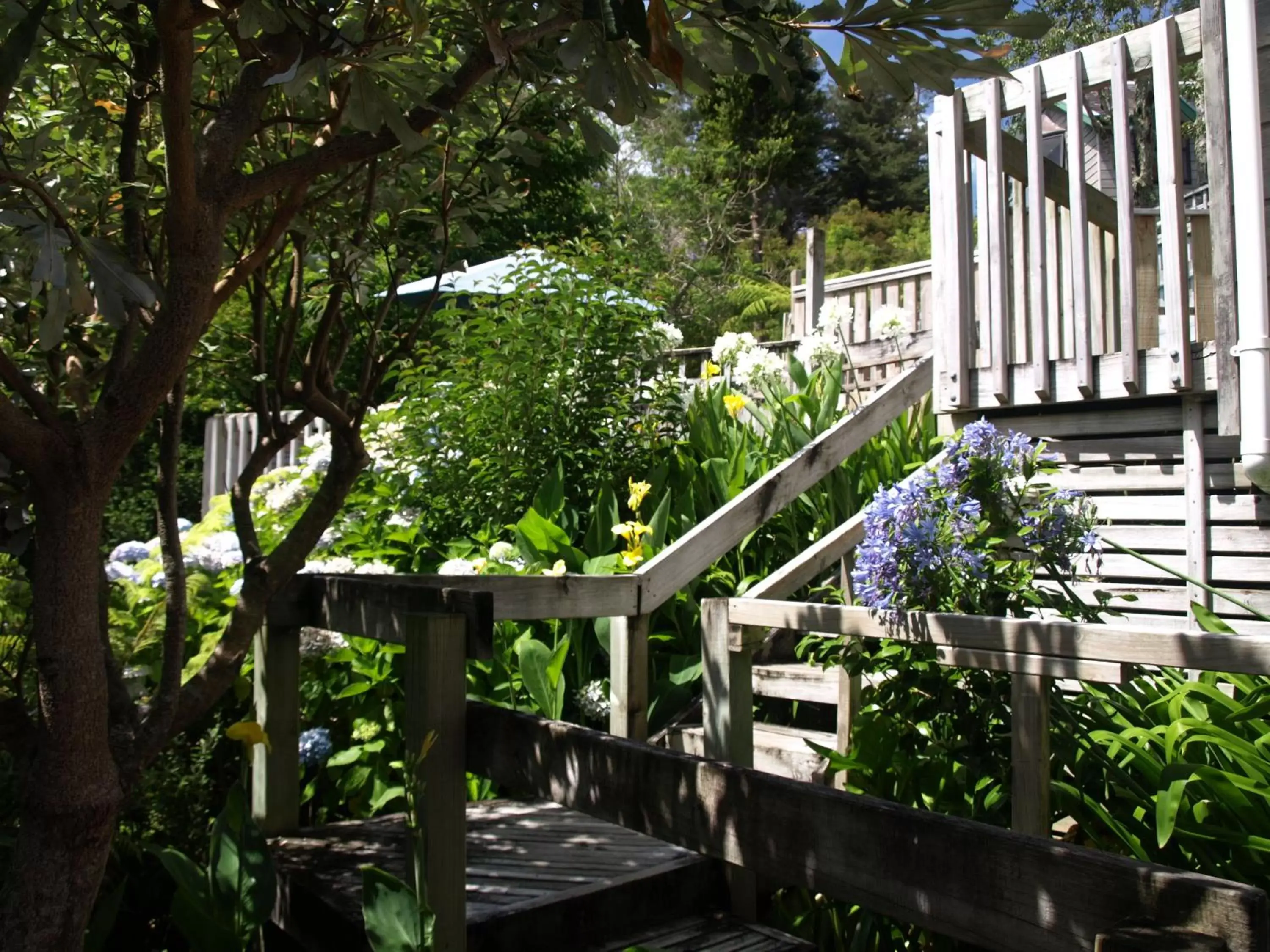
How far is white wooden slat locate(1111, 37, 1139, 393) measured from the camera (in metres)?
3.64

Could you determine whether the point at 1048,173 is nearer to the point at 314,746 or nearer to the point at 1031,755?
the point at 1031,755

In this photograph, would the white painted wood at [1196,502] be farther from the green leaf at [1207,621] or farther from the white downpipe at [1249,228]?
the green leaf at [1207,621]

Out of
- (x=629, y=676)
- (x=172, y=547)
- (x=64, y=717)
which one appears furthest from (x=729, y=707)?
(x=64, y=717)

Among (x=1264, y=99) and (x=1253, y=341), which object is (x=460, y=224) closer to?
(x=1253, y=341)

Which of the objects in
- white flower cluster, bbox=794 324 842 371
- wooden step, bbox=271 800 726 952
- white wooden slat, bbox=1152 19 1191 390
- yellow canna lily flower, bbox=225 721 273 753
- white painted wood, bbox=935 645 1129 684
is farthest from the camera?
white flower cluster, bbox=794 324 842 371

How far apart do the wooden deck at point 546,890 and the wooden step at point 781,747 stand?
580 mm

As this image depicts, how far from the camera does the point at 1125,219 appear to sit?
3670 millimetres

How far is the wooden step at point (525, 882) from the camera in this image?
2535mm

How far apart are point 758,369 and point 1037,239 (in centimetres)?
168

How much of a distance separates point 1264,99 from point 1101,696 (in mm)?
2237

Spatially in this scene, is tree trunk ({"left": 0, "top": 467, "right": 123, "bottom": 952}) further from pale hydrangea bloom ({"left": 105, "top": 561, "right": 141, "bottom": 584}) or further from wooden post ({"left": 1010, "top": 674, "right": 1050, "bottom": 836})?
pale hydrangea bloom ({"left": 105, "top": 561, "right": 141, "bottom": 584})

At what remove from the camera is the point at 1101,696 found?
2771mm

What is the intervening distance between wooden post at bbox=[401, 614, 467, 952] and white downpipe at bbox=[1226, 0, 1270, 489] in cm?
247

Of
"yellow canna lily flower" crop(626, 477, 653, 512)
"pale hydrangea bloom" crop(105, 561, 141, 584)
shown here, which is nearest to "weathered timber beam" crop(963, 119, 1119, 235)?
"yellow canna lily flower" crop(626, 477, 653, 512)
